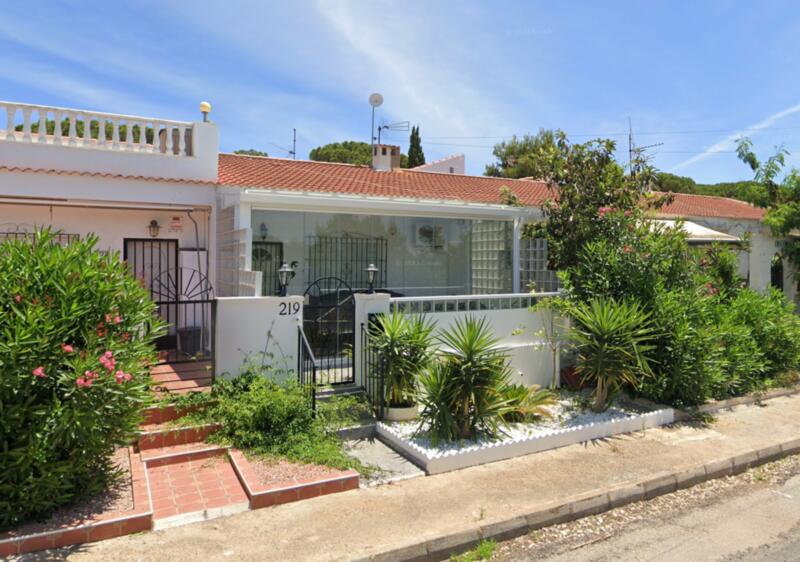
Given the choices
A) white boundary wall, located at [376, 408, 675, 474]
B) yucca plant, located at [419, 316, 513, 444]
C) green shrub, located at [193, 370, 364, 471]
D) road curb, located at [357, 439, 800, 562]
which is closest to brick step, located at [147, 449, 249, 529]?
green shrub, located at [193, 370, 364, 471]

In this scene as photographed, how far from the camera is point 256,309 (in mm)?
7566

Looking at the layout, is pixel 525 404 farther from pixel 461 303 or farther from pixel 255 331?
pixel 255 331

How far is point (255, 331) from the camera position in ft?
24.8

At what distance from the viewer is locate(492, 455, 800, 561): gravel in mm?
4922

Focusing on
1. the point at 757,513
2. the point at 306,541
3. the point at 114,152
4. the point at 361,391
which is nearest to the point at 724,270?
the point at 757,513

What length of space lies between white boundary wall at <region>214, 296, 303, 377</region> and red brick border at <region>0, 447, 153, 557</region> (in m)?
2.49

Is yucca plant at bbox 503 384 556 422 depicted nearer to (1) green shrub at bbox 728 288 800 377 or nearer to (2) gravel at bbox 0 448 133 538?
(2) gravel at bbox 0 448 133 538

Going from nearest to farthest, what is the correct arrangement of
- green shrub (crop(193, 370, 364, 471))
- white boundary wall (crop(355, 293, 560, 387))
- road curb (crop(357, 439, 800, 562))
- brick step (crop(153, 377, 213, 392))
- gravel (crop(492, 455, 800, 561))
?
1. road curb (crop(357, 439, 800, 562))
2. gravel (crop(492, 455, 800, 561))
3. green shrub (crop(193, 370, 364, 471))
4. brick step (crop(153, 377, 213, 392))
5. white boundary wall (crop(355, 293, 560, 387))

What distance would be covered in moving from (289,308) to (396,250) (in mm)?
5232

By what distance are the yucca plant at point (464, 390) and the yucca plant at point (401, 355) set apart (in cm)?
36

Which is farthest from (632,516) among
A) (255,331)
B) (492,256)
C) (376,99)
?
(376,99)

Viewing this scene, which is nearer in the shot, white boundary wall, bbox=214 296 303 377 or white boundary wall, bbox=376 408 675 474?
white boundary wall, bbox=376 408 675 474

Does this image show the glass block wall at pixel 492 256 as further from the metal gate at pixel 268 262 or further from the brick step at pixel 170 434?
the brick step at pixel 170 434

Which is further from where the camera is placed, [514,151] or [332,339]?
[514,151]
